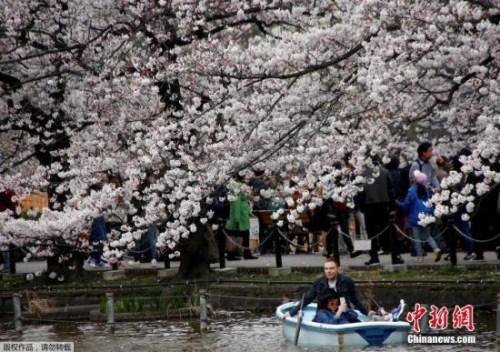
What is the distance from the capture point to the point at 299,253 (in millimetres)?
27109

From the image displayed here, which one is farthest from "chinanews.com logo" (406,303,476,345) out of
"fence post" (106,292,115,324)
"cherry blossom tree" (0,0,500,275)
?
"fence post" (106,292,115,324)

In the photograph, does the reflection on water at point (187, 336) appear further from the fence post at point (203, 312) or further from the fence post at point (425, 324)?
the fence post at point (425, 324)

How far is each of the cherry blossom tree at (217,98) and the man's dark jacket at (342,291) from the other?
3.40ft

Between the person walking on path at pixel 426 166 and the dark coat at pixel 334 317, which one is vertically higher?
the person walking on path at pixel 426 166

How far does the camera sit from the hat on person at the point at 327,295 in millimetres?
15961

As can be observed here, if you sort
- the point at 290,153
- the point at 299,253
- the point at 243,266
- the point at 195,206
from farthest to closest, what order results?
1. the point at 299,253
2. the point at 243,266
3. the point at 290,153
4. the point at 195,206

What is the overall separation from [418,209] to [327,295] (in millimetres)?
5363

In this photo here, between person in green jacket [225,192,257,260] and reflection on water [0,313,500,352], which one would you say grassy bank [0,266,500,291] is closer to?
reflection on water [0,313,500,352]

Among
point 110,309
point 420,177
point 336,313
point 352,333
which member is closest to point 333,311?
point 336,313

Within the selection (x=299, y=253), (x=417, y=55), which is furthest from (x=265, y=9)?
(x=299, y=253)

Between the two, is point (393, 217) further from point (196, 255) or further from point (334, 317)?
point (334, 317)

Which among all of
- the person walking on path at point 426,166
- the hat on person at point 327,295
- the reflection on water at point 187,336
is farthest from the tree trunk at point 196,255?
the hat on person at point 327,295

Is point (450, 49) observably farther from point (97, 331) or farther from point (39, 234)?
point (39, 234)

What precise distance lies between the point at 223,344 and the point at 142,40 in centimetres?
697
